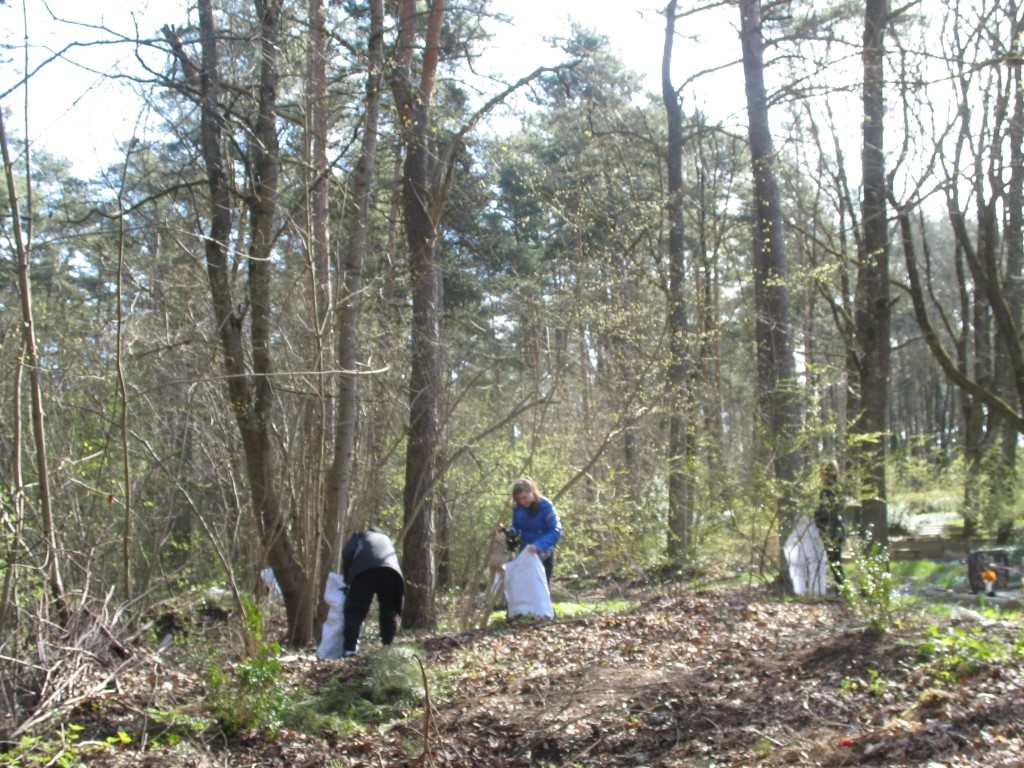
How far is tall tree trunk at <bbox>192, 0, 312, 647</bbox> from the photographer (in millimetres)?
10094

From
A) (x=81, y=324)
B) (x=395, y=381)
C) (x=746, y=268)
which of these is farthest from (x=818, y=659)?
(x=746, y=268)

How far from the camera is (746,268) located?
26797mm

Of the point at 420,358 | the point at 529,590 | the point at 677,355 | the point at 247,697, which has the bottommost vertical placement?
the point at 247,697

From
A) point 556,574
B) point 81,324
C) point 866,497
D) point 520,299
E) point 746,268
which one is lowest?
point 556,574

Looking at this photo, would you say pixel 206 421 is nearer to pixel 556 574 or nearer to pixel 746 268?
pixel 556 574

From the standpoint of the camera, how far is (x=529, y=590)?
33.1 ft

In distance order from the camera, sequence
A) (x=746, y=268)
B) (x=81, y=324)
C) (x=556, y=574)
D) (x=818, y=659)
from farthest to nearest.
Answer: (x=746, y=268), (x=556, y=574), (x=81, y=324), (x=818, y=659)

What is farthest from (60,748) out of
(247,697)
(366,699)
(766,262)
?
(766,262)

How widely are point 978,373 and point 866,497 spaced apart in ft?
38.9

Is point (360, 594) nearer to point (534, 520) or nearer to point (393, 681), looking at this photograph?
point (393, 681)

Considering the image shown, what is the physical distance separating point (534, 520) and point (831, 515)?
3156 mm

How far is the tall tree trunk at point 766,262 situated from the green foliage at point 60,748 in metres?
8.24

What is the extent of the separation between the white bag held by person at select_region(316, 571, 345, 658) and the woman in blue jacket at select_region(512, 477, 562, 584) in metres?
1.96

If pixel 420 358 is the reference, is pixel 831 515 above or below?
below
